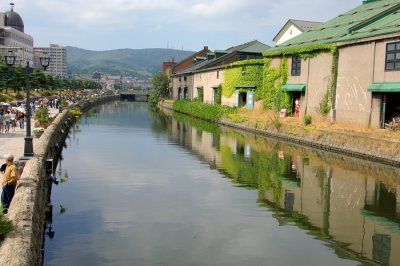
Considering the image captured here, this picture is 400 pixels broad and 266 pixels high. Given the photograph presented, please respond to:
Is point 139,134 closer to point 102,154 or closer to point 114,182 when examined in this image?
point 102,154

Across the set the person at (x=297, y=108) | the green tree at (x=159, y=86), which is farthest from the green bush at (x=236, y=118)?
the green tree at (x=159, y=86)

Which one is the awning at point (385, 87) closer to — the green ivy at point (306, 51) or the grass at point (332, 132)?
the grass at point (332, 132)

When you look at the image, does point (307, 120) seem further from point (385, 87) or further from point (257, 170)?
point (257, 170)

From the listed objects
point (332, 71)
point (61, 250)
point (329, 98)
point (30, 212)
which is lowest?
point (61, 250)

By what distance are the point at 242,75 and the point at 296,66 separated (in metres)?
13.3

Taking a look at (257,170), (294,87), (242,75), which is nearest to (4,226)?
(257,170)

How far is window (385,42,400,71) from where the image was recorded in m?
29.1

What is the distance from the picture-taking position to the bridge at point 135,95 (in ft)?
519

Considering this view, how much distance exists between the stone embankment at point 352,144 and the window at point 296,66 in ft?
22.9

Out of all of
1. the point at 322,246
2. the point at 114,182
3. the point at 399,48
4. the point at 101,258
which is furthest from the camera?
the point at 399,48

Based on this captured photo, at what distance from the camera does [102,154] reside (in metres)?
29.5

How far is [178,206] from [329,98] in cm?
2376

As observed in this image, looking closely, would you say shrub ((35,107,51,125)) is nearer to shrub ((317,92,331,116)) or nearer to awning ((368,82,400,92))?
shrub ((317,92,331,116))

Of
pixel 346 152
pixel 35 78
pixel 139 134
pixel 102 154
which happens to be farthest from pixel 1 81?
pixel 346 152
